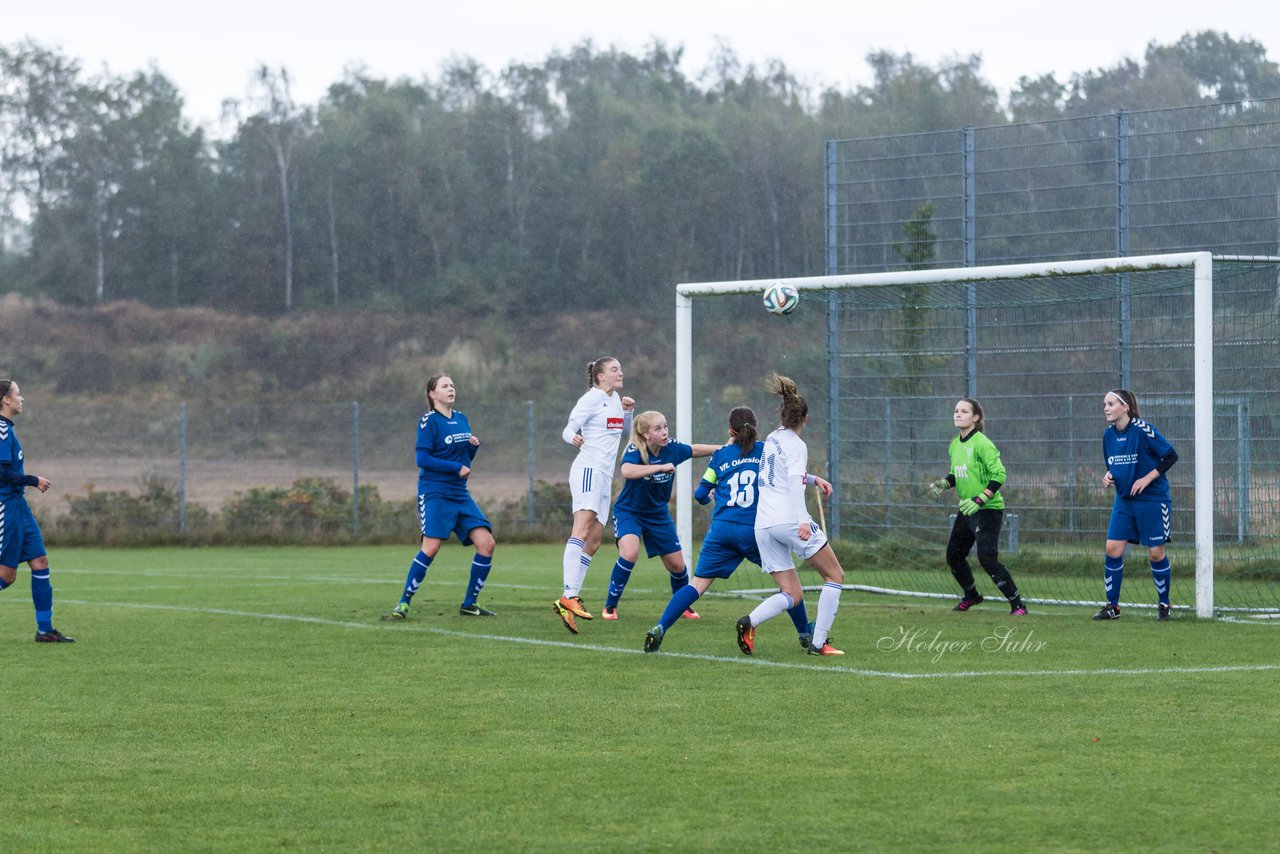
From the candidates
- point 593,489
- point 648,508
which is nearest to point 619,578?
point 648,508

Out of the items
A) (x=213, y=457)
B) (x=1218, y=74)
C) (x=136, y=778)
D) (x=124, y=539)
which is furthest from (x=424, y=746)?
(x=1218, y=74)

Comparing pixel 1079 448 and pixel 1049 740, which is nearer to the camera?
pixel 1049 740

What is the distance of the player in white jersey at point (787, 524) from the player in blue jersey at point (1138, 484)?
3441mm

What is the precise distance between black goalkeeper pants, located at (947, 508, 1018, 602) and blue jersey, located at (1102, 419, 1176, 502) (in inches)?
41.3

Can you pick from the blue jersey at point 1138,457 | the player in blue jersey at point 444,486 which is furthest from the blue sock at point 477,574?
the blue jersey at point 1138,457

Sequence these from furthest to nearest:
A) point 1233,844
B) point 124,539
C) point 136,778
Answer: point 124,539 → point 136,778 → point 1233,844

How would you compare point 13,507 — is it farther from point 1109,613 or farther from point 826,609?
point 1109,613

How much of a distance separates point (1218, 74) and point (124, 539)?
5130 centimetres

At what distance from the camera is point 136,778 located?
6.54 metres

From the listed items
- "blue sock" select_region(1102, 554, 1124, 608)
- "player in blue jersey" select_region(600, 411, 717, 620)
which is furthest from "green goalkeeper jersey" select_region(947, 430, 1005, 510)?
"player in blue jersey" select_region(600, 411, 717, 620)

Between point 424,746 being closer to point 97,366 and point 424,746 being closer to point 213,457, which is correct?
point 213,457

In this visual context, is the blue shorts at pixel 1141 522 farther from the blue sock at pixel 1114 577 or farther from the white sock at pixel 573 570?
the white sock at pixel 573 570

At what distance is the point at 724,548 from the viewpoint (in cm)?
1052

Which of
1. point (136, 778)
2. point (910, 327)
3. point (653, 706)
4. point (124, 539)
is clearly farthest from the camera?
point (124, 539)
